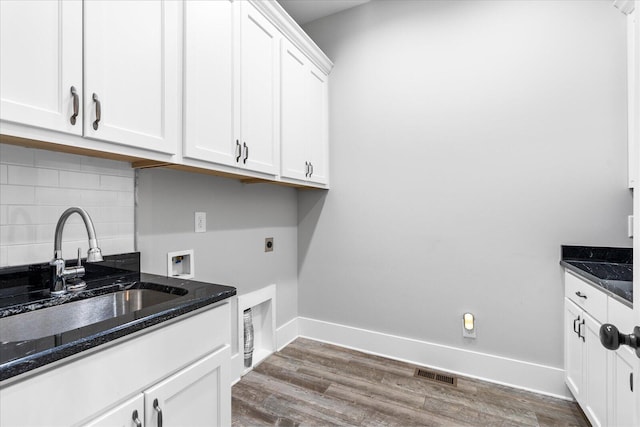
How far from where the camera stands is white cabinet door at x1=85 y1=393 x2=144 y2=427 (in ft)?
2.65

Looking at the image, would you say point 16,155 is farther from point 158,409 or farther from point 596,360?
point 596,360

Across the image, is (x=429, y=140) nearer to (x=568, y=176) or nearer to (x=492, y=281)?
(x=568, y=176)

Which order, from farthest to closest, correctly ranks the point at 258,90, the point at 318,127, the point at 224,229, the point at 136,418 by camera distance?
the point at 318,127
the point at 224,229
the point at 258,90
the point at 136,418

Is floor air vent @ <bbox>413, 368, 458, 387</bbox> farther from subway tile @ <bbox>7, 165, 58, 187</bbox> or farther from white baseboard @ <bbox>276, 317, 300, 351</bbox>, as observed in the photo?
subway tile @ <bbox>7, 165, 58, 187</bbox>

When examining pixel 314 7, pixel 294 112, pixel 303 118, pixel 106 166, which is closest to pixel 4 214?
pixel 106 166

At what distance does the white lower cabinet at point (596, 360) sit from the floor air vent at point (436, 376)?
661mm

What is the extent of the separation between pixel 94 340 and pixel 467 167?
2.29 meters

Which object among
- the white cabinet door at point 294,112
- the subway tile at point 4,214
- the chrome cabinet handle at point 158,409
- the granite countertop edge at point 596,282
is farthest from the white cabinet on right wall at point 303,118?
the granite countertop edge at point 596,282

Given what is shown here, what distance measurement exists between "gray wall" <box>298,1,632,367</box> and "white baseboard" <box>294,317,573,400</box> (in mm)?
63

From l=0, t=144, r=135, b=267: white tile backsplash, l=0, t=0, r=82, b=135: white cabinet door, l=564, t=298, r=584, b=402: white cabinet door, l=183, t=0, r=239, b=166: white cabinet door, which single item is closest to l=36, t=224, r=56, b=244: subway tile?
l=0, t=144, r=135, b=267: white tile backsplash

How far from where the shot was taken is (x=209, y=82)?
4.83 ft

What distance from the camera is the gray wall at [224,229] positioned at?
5.26 ft

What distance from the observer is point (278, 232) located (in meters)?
2.61

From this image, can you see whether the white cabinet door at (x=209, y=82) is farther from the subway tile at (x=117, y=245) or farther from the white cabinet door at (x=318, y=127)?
the white cabinet door at (x=318, y=127)
